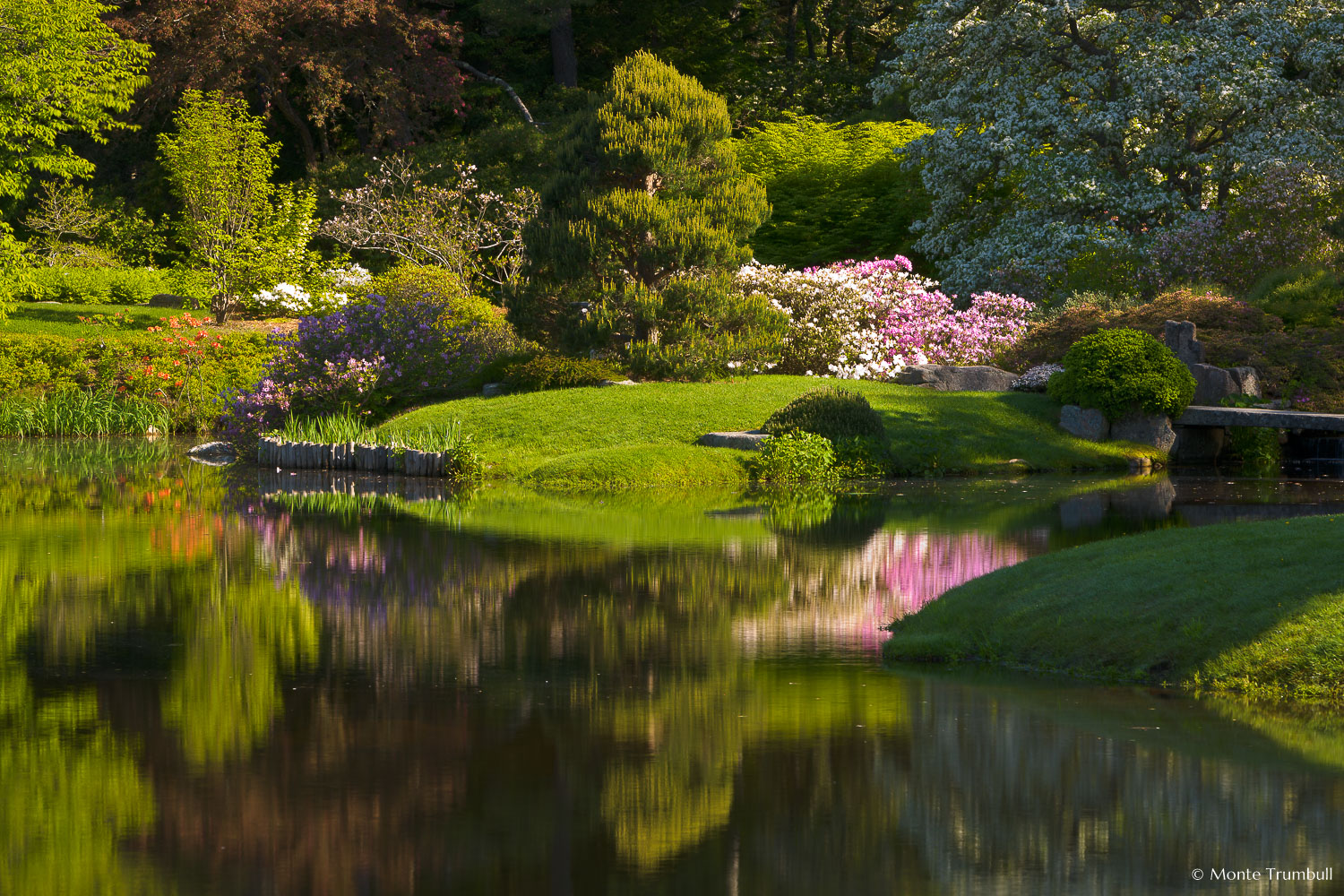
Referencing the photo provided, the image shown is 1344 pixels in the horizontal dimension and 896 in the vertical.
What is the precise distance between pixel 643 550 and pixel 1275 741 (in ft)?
21.8

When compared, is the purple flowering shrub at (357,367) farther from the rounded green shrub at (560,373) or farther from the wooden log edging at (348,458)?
the rounded green shrub at (560,373)

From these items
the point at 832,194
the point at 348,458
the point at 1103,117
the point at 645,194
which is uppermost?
the point at 1103,117

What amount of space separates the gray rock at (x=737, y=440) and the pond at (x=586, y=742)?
655 cm

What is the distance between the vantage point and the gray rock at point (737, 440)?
18938 mm

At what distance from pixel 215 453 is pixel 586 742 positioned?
17461 mm

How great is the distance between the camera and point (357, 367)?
22.2 meters

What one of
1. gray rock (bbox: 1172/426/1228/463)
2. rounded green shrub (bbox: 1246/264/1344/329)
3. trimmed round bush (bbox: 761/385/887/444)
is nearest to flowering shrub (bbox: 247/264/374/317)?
trimmed round bush (bbox: 761/385/887/444)

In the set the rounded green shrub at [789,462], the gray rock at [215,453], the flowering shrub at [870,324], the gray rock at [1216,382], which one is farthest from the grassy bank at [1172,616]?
the flowering shrub at [870,324]

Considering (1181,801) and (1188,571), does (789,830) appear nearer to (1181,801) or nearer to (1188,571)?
(1181,801)

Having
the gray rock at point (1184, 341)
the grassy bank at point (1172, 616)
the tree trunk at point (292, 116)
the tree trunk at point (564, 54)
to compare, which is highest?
the tree trunk at point (564, 54)

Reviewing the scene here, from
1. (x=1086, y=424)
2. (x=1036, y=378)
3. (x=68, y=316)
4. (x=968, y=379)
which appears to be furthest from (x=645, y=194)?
(x=68, y=316)

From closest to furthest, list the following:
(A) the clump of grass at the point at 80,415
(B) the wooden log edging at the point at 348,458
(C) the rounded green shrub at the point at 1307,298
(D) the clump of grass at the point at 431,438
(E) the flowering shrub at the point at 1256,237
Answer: (B) the wooden log edging at the point at 348,458 < (D) the clump of grass at the point at 431,438 < (C) the rounded green shrub at the point at 1307,298 < (E) the flowering shrub at the point at 1256,237 < (A) the clump of grass at the point at 80,415

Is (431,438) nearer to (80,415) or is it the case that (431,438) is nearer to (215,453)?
(215,453)

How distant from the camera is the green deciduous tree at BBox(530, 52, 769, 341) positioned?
2233 cm
